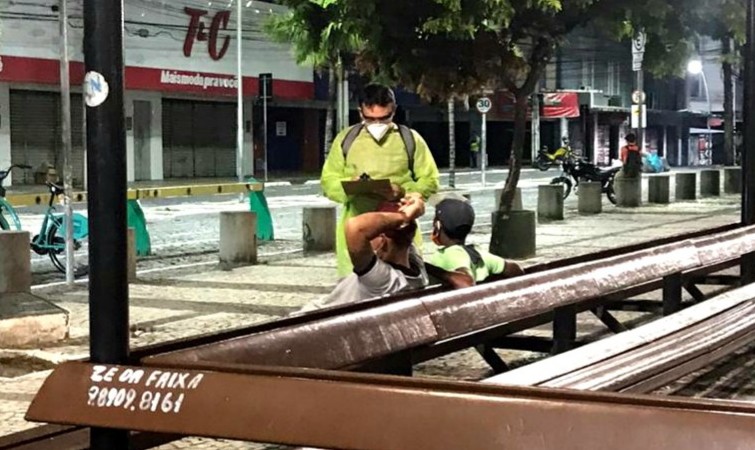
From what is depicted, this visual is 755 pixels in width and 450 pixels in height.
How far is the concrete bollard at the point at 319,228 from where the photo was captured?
14.4 m

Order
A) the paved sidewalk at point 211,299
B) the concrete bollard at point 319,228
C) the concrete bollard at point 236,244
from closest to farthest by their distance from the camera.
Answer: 1. the paved sidewalk at point 211,299
2. the concrete bollard at point 236,244
3. the concrete bollard at point 319,228

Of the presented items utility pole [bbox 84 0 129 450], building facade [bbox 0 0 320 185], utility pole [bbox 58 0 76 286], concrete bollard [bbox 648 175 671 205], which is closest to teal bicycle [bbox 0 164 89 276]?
utility pole [bbox 58 0 76 286]

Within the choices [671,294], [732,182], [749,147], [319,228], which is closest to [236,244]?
[319,228]

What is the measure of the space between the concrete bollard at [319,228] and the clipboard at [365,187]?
8.42m

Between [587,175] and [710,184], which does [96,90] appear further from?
[710,184]

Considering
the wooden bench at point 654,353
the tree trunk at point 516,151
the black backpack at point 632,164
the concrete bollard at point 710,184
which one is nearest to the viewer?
the wooden bench at point 654,353

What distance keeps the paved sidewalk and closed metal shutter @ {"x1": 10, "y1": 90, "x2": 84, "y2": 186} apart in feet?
61.2

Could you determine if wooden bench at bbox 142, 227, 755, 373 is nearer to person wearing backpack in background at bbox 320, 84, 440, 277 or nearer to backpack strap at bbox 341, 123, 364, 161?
person wearing backpack in background at bbox 320, 84, 440, 277

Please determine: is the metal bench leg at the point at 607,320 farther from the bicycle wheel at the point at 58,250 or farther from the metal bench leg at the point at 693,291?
the bicycle wheel at the point at 58,250

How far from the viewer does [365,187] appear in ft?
19.4

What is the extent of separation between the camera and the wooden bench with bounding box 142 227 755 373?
3.68 m

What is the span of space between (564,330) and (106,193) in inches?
165

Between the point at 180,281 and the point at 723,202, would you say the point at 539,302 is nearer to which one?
the point at 180,281

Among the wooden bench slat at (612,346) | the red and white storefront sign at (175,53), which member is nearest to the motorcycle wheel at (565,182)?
the red and white storefront sign at (175,53)
